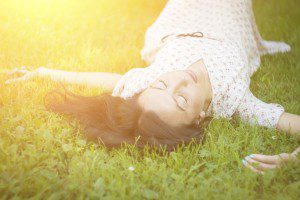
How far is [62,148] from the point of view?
281 centimetres

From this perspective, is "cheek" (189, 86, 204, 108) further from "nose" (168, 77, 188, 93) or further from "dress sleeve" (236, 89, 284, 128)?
"dress sleeve" (236, 89, 284, 128)

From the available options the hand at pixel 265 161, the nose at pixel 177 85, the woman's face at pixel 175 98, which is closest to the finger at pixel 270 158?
the hand at pixel 265 161

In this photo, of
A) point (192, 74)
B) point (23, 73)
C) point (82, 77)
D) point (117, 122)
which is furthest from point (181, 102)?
point (23, 73)

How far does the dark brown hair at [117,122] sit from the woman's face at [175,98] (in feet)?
0.22

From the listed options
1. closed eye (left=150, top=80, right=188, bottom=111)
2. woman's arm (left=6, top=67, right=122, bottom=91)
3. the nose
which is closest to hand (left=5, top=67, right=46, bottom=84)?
woman's arm (left=6, top=67, right=122, bottom=91)

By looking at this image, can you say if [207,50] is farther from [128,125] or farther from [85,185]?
[85,185]

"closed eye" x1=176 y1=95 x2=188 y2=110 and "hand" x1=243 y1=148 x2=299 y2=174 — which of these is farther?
"closed eye" x1=176 y1=95 x2=188 y2=110

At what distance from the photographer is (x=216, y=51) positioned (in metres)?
3.75

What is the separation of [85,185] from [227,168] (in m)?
1.08

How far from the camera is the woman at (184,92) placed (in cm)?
300

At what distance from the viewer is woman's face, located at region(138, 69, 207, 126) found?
300 centimetres

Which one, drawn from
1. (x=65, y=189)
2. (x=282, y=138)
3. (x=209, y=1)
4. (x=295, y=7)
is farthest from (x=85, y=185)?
(x=295, y=7)

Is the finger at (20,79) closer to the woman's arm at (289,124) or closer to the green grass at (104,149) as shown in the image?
the green grass at (104,149)

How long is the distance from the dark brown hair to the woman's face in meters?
0.07
